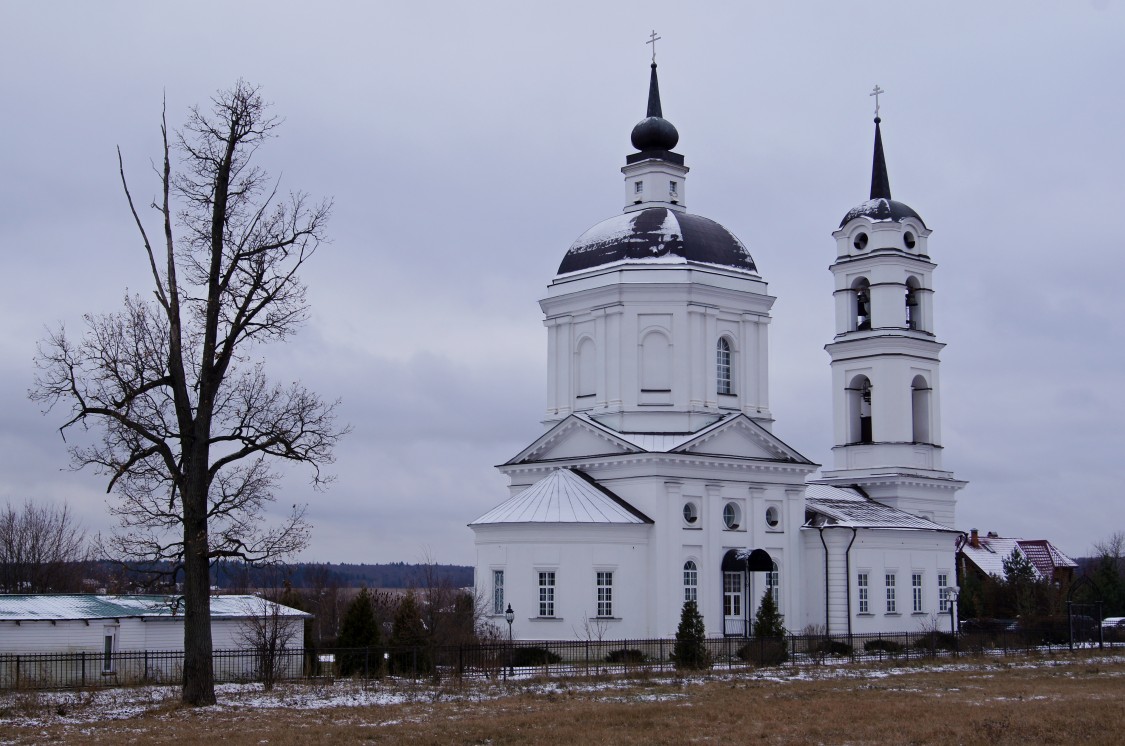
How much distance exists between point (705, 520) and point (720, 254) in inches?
367

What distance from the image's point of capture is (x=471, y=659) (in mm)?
33125

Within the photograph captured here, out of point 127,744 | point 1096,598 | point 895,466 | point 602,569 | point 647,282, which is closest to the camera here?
point 127,744

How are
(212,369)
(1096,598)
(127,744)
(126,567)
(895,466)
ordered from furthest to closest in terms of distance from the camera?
(1096,598), (895,466), (212,369), (126,567), (127,744)

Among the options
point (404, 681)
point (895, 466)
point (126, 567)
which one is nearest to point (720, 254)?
point (895, 466)

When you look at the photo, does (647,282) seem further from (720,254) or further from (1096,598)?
(1096,598)

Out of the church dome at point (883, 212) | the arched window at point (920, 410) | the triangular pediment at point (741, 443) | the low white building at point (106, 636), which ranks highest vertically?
the church dome at point (883, 212)

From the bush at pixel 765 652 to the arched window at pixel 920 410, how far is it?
1930 centimetres

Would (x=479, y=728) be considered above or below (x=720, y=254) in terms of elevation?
below

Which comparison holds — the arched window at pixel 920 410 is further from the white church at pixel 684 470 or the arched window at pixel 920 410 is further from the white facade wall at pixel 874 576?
the white facade wall at pixel 874 576

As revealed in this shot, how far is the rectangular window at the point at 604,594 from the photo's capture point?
40.3m

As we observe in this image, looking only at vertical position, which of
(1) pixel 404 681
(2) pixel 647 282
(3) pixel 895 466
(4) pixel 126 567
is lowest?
(1) pixel 404 681

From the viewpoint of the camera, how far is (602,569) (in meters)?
40.5

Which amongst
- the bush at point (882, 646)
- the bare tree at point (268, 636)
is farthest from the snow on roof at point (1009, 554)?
the bare tree at point (268, 636)

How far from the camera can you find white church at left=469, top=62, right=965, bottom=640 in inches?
1598
